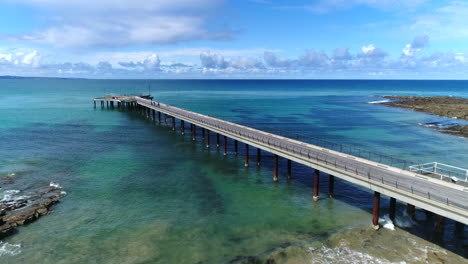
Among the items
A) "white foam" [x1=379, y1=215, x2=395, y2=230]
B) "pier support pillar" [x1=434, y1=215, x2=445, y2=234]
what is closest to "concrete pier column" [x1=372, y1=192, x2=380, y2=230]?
"white foam" [x1=379, y1=215, x2=395, y2=230]

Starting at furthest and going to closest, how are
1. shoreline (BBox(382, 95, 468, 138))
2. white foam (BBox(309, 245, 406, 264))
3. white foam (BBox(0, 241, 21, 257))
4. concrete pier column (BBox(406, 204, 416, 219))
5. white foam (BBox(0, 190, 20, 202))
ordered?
shoreline (BBox(382, 95, 468, 138)) < white foam (BBox(0, 190, 20, 202)) < concrete pier column (BBox(406, 204, 416, 219)) < white foam (BBox(0, 241, 21, 257)) < white foam (BBox(309, 245, 406, 264))

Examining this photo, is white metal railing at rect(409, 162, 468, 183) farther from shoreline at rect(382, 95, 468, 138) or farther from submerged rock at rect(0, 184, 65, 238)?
shoreline at rect(382, 95, 468, 138)

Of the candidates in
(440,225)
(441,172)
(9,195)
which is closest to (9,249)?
(9,195)

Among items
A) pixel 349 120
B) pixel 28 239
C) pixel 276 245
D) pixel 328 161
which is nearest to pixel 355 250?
pixel 276 245

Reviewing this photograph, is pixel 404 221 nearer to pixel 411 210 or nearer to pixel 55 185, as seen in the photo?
pixel 411 210

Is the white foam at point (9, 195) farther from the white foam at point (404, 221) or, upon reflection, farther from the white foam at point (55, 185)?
the white foam at point (404, 221)

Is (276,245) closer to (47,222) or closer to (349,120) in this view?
(47,222)
